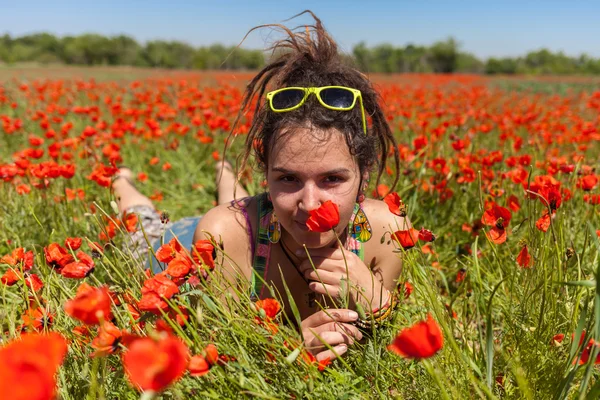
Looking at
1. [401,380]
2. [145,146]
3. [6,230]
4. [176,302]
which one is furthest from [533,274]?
[145,146]

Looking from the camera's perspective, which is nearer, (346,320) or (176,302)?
(176,302)

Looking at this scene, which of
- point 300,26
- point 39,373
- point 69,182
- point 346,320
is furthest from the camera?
point 69,182

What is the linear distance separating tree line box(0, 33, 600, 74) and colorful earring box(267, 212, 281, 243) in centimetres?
4372

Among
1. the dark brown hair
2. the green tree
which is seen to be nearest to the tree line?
the green tree

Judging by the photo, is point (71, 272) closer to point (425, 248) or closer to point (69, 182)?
point (425, 248)

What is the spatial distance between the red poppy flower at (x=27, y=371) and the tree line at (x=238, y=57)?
45091mm

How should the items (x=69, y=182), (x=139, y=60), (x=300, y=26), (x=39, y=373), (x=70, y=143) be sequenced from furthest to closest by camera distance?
(x=139, y=60)
(x=70, y=143)
(x=69, y=182)
(x=300, y=26)
(x=39, y=373)

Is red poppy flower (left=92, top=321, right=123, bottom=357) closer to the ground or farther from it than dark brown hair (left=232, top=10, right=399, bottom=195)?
closer to the ground

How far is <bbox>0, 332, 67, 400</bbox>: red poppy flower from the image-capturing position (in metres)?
0.57

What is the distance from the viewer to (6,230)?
2.52 m

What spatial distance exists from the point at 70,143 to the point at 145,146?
1.58 meters

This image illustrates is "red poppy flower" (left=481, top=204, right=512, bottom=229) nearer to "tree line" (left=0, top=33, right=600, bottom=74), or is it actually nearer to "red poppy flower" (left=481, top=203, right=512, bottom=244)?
"red poppy flower" (left=481, top=203, right=512, bottom=244)

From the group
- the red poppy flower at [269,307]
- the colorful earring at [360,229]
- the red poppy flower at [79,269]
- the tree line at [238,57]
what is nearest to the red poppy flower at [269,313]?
the red poppy flower at [269,307]

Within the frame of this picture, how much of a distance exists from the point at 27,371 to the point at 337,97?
1.46 meters
